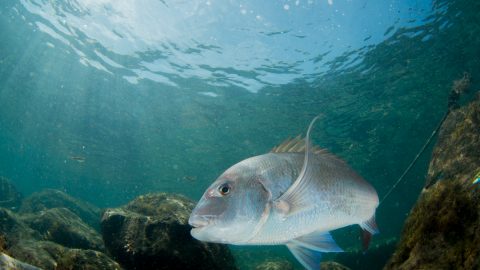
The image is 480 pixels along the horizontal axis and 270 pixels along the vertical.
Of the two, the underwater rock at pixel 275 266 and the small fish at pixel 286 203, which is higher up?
the small fish at pixel 286 203

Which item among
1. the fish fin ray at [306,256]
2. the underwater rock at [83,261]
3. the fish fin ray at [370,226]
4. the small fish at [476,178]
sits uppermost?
the small fish at [476,178]

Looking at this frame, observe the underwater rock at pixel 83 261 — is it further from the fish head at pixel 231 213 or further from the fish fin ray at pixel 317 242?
the fish fin ray at pixel 317 242

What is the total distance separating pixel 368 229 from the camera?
7.79ft

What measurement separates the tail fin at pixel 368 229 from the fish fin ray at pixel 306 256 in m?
0.53

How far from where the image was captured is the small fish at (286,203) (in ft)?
5.77

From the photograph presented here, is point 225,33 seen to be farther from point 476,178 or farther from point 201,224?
point 201,224

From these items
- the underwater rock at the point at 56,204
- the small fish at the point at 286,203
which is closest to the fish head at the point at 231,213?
the small fish at the point at 286,203

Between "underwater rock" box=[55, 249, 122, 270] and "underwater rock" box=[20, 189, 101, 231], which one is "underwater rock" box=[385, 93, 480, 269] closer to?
"underwater rock" box=[55, 249, 122, 270]

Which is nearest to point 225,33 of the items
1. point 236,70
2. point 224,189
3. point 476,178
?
point 236,70

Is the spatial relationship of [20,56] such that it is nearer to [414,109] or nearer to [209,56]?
[209,56]

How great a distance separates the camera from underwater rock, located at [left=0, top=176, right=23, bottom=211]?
17938 mm

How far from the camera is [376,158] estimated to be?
99.6 ft

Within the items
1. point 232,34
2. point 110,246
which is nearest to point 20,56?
point 232,34

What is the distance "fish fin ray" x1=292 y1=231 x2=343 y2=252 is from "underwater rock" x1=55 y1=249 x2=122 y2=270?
3526mm
